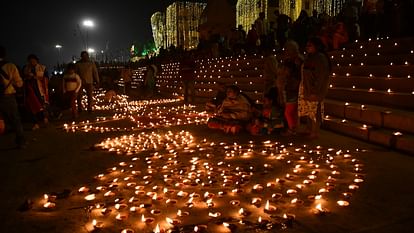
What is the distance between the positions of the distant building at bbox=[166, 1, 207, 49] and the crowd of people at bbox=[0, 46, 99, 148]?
26.2 m

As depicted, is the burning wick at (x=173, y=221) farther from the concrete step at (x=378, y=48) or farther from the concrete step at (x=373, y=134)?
the concrete step at (x=378, y=48)

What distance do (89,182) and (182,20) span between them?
3564cm

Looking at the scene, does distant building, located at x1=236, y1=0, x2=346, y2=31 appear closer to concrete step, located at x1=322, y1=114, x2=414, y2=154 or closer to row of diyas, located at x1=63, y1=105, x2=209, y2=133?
row of diyas, located at x1=63, y1=105, x2=209, y2=133

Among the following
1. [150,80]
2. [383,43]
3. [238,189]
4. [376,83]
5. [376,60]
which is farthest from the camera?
[150,80]

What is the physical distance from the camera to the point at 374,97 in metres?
8.16

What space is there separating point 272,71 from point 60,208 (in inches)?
287

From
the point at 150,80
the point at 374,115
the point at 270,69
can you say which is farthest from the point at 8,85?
the point at 150,80

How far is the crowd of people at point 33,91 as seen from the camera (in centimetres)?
677

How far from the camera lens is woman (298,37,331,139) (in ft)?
22.9

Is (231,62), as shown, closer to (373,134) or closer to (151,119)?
(151,119)

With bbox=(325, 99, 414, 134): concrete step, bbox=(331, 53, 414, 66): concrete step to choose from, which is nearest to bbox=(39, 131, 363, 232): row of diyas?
bbox=(325, 99, 414, 134): concrete step

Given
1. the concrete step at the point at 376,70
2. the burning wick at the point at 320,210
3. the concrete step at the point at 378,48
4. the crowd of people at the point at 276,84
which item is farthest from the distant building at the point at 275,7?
the burning wick at the point at 320,210

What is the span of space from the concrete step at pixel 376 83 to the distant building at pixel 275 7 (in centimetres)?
1451

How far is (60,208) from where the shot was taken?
161 inches
